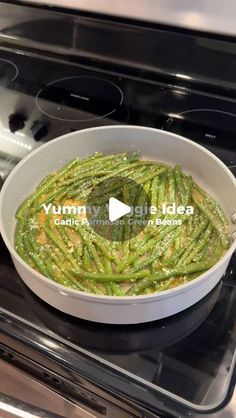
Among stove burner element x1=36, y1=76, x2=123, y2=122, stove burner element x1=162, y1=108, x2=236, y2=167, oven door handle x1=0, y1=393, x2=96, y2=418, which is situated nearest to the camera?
oven door handle x1=0, y1=393, x2=96, y2=418

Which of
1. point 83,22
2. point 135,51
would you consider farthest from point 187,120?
point 83,22

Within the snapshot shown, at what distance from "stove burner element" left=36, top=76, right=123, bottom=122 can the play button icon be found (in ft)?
0.93

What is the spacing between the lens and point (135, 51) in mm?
1219

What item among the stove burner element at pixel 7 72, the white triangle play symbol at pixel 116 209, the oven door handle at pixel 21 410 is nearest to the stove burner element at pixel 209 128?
the white triangle play symbol at pixel 116 209

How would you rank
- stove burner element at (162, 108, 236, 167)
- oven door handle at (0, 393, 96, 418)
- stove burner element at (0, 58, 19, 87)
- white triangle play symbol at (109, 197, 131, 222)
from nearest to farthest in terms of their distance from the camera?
oven door handle at (0, 393, 96, 418) < white triangle play symbol at (109, 197, 131, 222) < stove burner element at (162, 108, 236, 167) < stove burner element at (0, 58, 19, 87)

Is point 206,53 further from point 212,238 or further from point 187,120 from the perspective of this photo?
point 212,238

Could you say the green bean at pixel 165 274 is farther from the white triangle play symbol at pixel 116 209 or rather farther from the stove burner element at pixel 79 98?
the stove burner element at pixel 79 98

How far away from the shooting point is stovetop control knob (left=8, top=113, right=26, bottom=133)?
1115 mm

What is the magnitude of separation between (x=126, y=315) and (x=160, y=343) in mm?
76

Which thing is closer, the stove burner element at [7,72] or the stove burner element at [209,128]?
the stove burner element at [209,128]

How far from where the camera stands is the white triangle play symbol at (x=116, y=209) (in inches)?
33.5

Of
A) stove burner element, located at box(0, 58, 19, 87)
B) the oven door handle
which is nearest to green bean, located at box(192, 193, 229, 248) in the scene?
the oven door handle

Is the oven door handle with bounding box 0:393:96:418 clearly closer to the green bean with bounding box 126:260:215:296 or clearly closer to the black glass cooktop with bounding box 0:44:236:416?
the black glass cooktop with bounding box 0:44:236:416

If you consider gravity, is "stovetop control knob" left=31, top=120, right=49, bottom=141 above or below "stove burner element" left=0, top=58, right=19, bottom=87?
below
